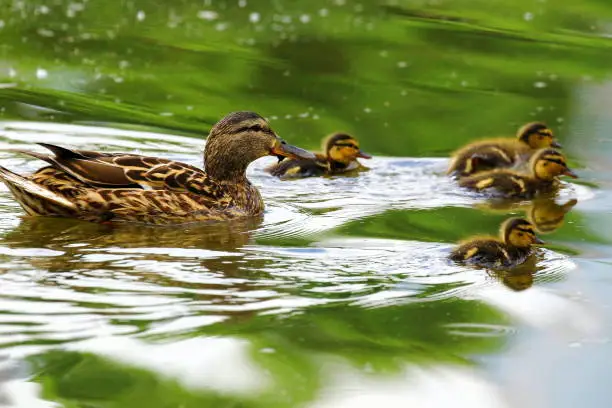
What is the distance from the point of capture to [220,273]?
16.3 ft

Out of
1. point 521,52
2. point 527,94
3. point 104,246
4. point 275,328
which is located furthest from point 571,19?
point 275,328

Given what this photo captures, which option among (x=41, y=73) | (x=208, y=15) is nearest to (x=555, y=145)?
(x=41, y=73)

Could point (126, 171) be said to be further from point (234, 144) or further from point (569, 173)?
point (569, 173)

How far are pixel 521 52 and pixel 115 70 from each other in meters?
3.10

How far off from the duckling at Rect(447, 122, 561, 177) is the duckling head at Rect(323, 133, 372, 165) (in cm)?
52

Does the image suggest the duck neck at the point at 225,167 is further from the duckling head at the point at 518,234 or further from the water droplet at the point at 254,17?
the water droplet at the point at 254,17

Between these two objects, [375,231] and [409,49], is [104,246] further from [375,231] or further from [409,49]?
[409,49]

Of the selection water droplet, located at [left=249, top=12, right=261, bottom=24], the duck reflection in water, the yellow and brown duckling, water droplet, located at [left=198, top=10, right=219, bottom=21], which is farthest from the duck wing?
water droplet, located at [left=198, top=10, right=219, bottom=21]

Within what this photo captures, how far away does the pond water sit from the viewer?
155 inches

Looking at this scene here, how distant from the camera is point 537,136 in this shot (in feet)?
24.8

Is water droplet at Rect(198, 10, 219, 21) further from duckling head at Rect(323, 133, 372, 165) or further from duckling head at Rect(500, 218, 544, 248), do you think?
duckling head at Rect(500, 218, 544, 248)

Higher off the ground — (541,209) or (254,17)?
(254,17)

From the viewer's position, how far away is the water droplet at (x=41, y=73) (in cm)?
887

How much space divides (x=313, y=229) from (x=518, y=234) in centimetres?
93
